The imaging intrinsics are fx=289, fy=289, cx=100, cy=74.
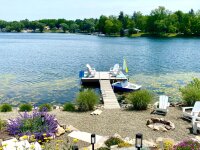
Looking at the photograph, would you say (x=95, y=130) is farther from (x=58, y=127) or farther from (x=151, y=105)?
(x=151, y=105)

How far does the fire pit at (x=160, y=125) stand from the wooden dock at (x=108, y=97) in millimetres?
4115

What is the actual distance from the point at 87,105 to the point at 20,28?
181 meters

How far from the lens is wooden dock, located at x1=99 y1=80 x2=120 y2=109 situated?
15.9 meters

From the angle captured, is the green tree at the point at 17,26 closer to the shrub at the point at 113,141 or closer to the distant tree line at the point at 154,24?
the distant tree line at the point at 154,24

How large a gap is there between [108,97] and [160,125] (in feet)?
23.8

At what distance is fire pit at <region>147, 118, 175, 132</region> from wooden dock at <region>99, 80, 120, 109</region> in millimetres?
4115

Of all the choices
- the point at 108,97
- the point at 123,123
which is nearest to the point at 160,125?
the point at 123,123

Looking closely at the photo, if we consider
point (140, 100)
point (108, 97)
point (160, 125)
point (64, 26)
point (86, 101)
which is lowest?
point (108, 97)

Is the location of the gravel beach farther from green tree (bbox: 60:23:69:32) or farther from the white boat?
green tree (bbox: 60:23:69:32)

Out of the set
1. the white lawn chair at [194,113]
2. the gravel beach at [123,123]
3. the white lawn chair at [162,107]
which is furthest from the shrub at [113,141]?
the white lawn chair at [162,107]

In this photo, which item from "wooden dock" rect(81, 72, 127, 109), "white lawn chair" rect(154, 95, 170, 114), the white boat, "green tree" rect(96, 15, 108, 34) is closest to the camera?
"white lawn chair" rect(154, 95, 170, 114)

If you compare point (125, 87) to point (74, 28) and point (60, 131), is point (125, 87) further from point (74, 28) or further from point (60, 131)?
point (74, 28)

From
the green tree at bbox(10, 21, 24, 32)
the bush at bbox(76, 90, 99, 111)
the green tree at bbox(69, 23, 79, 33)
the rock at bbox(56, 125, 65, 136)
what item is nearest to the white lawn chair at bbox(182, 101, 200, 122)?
the bush at bbox(76, 90, 99, 111)

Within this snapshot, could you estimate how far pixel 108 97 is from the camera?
18.1m
